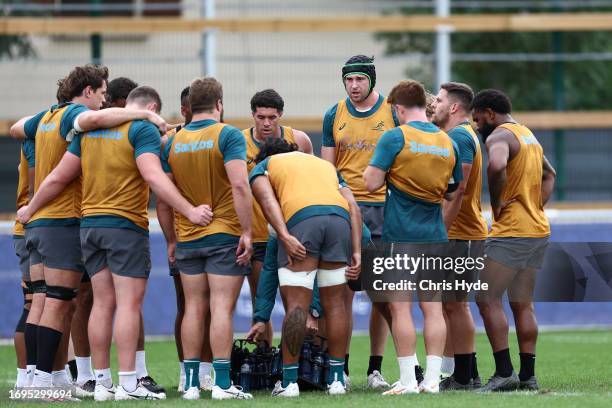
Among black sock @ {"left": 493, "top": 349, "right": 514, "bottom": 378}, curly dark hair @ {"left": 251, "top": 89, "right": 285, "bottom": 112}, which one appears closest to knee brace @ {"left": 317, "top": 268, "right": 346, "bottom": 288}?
black sock @ {"left": 493, "top": 349, "right": 514, "bottom": 378}

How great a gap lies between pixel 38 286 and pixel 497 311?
3543 mm

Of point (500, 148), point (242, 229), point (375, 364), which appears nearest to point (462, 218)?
point (500, 148)

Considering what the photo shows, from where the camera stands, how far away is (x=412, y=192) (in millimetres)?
9258

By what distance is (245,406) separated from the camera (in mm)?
8406

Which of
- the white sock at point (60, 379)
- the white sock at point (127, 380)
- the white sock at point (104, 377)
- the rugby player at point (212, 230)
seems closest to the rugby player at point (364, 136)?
the rugby player at point (212, 230)

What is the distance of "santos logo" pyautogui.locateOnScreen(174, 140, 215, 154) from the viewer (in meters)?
9.22

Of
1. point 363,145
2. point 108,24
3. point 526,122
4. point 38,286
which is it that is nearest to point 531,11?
point 526,122

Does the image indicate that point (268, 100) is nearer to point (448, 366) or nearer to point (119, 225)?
→ point (119, 225)

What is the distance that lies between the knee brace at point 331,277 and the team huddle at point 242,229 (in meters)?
0.01

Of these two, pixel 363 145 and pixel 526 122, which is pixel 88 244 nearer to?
pixel 363 145

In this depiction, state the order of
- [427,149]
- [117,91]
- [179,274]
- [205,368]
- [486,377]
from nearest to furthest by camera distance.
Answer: [427,149]
[205,368]
[179,274]
[117,91]
[486,377]

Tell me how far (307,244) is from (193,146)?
3.62 feet

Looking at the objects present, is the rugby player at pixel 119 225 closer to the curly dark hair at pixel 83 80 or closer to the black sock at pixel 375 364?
the curly dark hair at pixel 83 80

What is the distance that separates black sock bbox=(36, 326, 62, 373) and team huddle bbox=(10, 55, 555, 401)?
14 millimetres
